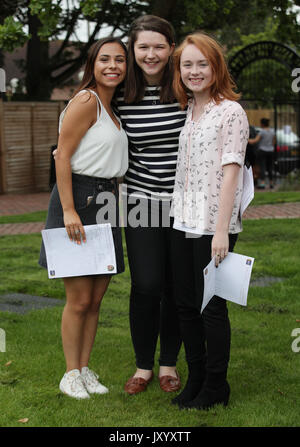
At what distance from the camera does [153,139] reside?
3.61m

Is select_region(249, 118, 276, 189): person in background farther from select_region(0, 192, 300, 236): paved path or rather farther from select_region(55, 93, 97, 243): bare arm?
select_region(55, 93, 97, 243): bare arm

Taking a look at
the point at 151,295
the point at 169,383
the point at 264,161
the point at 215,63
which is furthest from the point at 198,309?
the point at 264,161

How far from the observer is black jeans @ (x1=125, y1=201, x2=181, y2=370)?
3.71 m

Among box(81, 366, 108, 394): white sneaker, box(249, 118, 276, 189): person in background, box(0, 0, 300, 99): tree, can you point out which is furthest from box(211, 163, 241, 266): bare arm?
box(249, 118, 276, 189): person in background

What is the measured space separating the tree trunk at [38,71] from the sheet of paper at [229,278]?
52.8 ft

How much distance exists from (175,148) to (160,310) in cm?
107

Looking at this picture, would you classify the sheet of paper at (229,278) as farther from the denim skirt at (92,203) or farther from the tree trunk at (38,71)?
the tree trunk at (38,71)

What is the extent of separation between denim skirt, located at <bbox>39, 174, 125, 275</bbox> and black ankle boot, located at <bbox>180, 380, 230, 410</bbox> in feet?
2.74

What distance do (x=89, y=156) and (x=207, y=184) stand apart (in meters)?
0.66

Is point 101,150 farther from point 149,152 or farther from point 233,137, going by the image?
point 233,137

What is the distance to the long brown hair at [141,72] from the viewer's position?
358 centimetres

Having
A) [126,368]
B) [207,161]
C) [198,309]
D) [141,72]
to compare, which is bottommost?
[126,368]

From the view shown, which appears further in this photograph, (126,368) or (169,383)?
(126,368)
